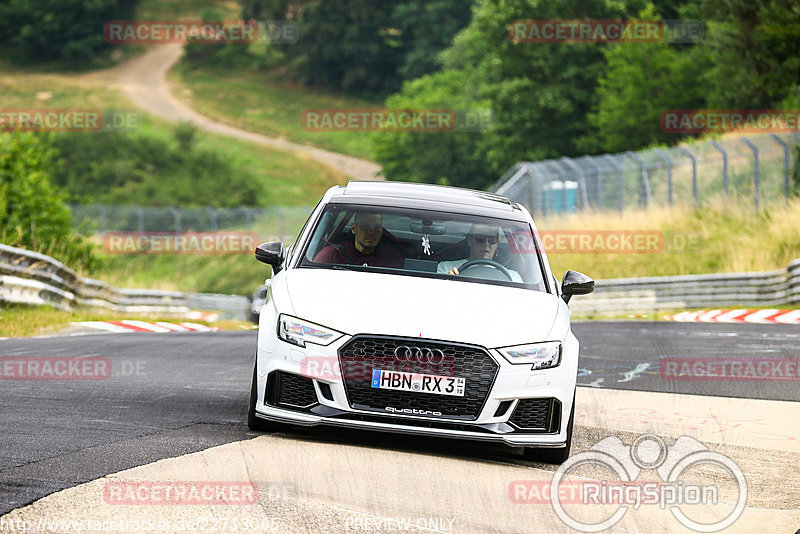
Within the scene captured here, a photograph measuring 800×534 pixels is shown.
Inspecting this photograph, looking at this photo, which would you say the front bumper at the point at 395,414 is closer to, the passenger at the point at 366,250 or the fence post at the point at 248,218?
the passenger at the point at 366,250

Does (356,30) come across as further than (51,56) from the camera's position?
No

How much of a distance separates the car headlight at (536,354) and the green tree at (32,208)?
48.3ft

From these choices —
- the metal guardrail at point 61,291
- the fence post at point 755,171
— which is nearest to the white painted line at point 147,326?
the metal guardrail at point 61,291

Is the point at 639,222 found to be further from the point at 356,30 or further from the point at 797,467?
the point at 356,30

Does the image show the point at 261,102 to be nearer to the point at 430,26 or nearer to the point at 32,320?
the point at 430,26

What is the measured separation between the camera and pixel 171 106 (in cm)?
11100

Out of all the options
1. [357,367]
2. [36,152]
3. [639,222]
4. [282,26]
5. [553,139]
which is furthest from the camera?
[282,26]

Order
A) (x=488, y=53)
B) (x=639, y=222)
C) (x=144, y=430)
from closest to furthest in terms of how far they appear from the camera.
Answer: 1. (x=144, y=430)
2. (x=639, y=222)
3. (x=488, y=53)

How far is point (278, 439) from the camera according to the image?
25.4ft

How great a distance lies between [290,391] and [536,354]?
4.81 ft

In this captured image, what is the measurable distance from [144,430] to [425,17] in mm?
107990

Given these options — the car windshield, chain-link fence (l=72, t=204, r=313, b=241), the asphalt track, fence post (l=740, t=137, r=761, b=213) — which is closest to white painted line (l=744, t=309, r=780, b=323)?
the asphalt track

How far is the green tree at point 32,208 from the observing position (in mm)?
22078

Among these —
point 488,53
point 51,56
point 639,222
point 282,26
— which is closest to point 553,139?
point 488,53
